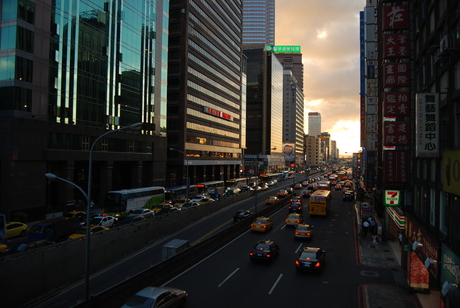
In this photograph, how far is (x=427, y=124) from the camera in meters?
15.7

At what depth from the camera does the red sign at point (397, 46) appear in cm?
2319

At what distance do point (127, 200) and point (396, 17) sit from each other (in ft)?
122

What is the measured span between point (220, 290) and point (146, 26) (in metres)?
59.3

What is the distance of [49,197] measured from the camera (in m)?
47.9

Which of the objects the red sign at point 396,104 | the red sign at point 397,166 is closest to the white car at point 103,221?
the red sign at point 397,166

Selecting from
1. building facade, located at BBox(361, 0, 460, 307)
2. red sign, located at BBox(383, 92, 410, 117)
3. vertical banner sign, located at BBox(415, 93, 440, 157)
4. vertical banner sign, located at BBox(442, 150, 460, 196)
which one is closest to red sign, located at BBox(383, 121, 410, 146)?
building facade, located at BBox(361, 0, 460, 307)

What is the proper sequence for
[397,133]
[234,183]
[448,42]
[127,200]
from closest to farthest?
[448,42] → [397,133] → [127,200] → [234,183]

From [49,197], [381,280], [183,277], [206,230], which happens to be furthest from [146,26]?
[381,280]

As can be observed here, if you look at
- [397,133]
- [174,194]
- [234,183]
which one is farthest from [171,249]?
[234,183]

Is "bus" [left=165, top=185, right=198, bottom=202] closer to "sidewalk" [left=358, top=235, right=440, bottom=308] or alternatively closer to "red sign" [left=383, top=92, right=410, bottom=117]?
"sidewalk" [left=358, top=235, right=440, bottom=308]

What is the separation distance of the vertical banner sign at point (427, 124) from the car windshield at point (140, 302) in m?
13.8

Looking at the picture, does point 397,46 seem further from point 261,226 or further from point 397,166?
point 261,226

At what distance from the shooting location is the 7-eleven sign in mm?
23766

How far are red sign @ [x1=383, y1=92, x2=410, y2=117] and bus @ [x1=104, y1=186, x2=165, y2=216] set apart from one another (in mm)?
31686
